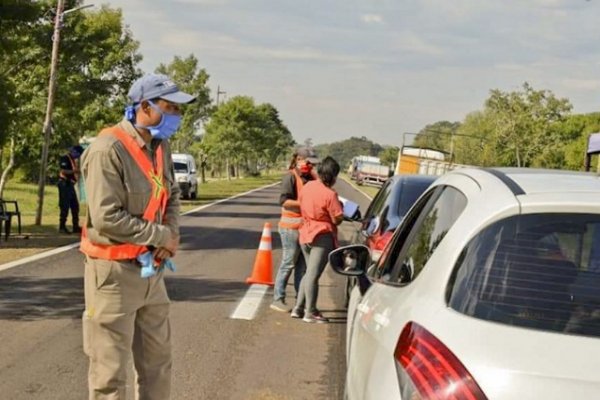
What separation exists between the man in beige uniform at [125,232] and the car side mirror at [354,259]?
3.32ft

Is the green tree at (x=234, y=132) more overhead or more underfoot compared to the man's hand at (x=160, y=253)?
more overhead

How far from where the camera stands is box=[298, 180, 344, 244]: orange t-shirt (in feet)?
26.9

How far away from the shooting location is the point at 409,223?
4125mm

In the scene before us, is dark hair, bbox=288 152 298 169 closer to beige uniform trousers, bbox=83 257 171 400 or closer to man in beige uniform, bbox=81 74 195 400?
man in beige uniform, bbox=81 74 195 400

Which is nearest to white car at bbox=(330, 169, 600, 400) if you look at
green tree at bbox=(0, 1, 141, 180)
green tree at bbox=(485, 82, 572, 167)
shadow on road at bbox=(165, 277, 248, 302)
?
shadow on road at bbox=(165, 277, 248, 302)

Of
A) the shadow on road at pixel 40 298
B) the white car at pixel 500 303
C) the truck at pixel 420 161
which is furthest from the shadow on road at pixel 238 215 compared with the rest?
the white car at pixel 500 303

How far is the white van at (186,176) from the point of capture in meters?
31.9

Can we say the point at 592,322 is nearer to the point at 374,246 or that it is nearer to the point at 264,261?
the point at 374,246

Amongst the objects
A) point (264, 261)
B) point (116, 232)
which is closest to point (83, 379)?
point (116, 232)

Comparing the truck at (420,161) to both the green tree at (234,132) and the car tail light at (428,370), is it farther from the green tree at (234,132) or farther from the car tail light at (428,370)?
the car tail light at (428,370)

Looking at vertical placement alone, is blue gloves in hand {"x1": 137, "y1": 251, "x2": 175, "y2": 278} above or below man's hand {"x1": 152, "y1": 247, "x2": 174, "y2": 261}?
below

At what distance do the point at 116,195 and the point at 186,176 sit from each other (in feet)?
93.3

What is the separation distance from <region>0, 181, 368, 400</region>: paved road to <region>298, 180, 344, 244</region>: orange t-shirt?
0.97 meters

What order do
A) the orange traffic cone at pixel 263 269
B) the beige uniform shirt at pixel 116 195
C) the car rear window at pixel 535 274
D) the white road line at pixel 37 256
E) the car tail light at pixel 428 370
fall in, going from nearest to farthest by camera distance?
the car tail light at pixel 428 370
the car rear window at pixel 535 274
the beige uniform shirt at pixel 116 195
the orange traffic cone at pixel 263 269
the white road line at pixel 37 256
